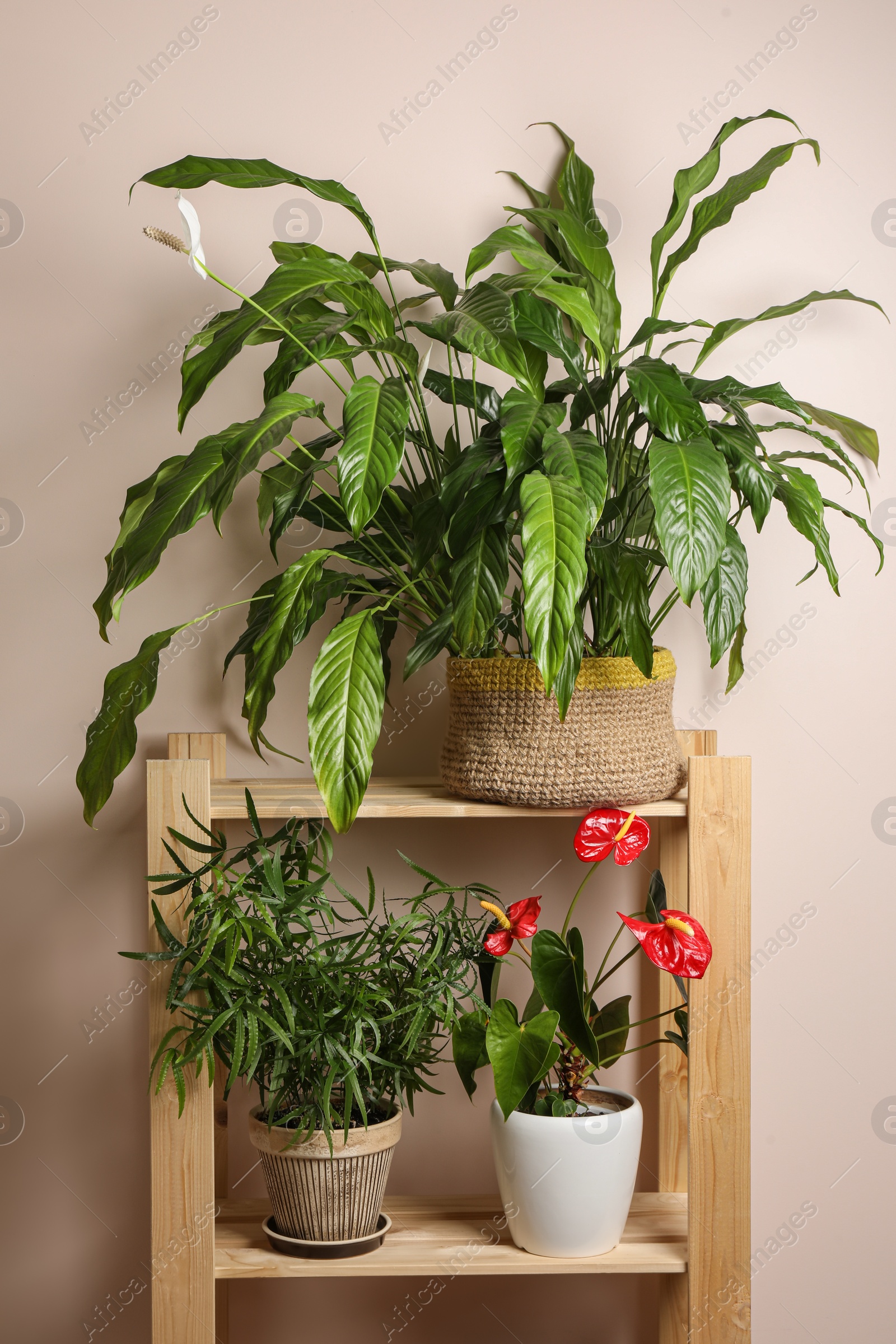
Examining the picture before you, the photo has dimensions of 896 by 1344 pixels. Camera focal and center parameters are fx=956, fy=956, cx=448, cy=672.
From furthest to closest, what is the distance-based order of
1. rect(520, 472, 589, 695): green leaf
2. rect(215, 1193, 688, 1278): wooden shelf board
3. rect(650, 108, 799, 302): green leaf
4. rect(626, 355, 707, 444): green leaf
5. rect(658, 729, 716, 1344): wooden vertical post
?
rect(658, 729, 716, 1344): wooden vertical post
rect(650, 108, 799, 302): green leaf
rect(215, 1193, 688, 1278): wooden shelf board
rect(626, 355, 707, 444): green leaf
rect(520, 472, 589, 695): green leaf

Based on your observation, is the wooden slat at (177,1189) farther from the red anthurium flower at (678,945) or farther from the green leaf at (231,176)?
the green leaf at (231,176)

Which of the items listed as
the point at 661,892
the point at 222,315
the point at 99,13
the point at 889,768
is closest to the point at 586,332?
the point at 222,315

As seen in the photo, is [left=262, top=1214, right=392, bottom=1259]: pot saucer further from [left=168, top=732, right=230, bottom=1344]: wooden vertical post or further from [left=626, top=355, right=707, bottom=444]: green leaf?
[left=626, top=355, right=707, bottom=444]: green leaf

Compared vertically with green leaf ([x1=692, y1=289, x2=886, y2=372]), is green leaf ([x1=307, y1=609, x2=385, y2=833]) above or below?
below

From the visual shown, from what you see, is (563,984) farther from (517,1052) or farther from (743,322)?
(743,322)

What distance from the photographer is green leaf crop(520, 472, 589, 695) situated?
84cm

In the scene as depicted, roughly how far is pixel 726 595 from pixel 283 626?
1.57 ft

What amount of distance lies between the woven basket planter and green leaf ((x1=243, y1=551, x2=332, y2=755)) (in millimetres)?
459

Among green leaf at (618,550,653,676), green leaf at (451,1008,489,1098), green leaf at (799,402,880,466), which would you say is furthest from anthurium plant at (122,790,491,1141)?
green leaf at (799,402,880,466)

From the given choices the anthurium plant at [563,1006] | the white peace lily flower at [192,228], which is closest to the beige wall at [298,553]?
the anthurium plant at [563,1006]

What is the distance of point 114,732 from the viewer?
3.28ft

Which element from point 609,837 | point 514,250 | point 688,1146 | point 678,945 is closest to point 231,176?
point 514,250

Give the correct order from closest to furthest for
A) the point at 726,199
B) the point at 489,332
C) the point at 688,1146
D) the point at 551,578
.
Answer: the point at 551,578, the point at 489,332, the point at 688,1146, the point at 726,199

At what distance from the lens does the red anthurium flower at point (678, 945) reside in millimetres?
1000
